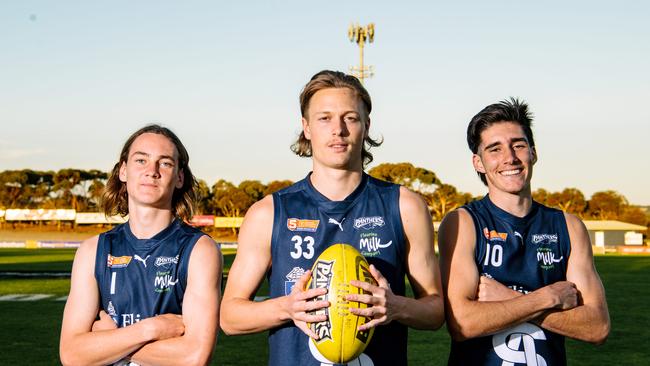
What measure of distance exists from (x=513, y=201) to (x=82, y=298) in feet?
8.14

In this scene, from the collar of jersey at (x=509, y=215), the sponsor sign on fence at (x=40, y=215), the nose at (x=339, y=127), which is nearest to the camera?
the nose at (x=339, y=127)

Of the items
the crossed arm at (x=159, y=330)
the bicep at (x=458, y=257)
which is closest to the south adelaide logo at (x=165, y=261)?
the crossed arm at (x=159, y=330)

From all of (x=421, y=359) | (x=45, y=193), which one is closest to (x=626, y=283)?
(x=421, y=359)

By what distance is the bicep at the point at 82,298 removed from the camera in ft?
12.3

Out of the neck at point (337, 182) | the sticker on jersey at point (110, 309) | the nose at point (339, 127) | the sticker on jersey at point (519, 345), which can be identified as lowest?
the sticker on jersey at point (519, 345)

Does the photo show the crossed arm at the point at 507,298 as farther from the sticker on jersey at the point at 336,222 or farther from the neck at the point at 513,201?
the sticker on jersey at the point at 336,222

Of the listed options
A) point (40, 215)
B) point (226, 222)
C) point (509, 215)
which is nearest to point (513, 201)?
point (509, 215)

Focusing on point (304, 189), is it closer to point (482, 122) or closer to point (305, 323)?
point (305, 323)

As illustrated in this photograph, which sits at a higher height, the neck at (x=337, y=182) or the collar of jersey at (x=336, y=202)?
the neck at (x=337, y=182)

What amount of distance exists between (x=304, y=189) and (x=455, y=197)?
8069 cm

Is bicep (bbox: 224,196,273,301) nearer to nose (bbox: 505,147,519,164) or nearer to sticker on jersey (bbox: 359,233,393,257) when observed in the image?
sticker on jersey (bbox: 359,233,393,257)

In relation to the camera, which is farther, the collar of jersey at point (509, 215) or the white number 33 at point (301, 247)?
the collar of jersey at point (509, 215)

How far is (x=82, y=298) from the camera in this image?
12.5 ft

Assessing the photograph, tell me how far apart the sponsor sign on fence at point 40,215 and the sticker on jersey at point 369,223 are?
267ft
